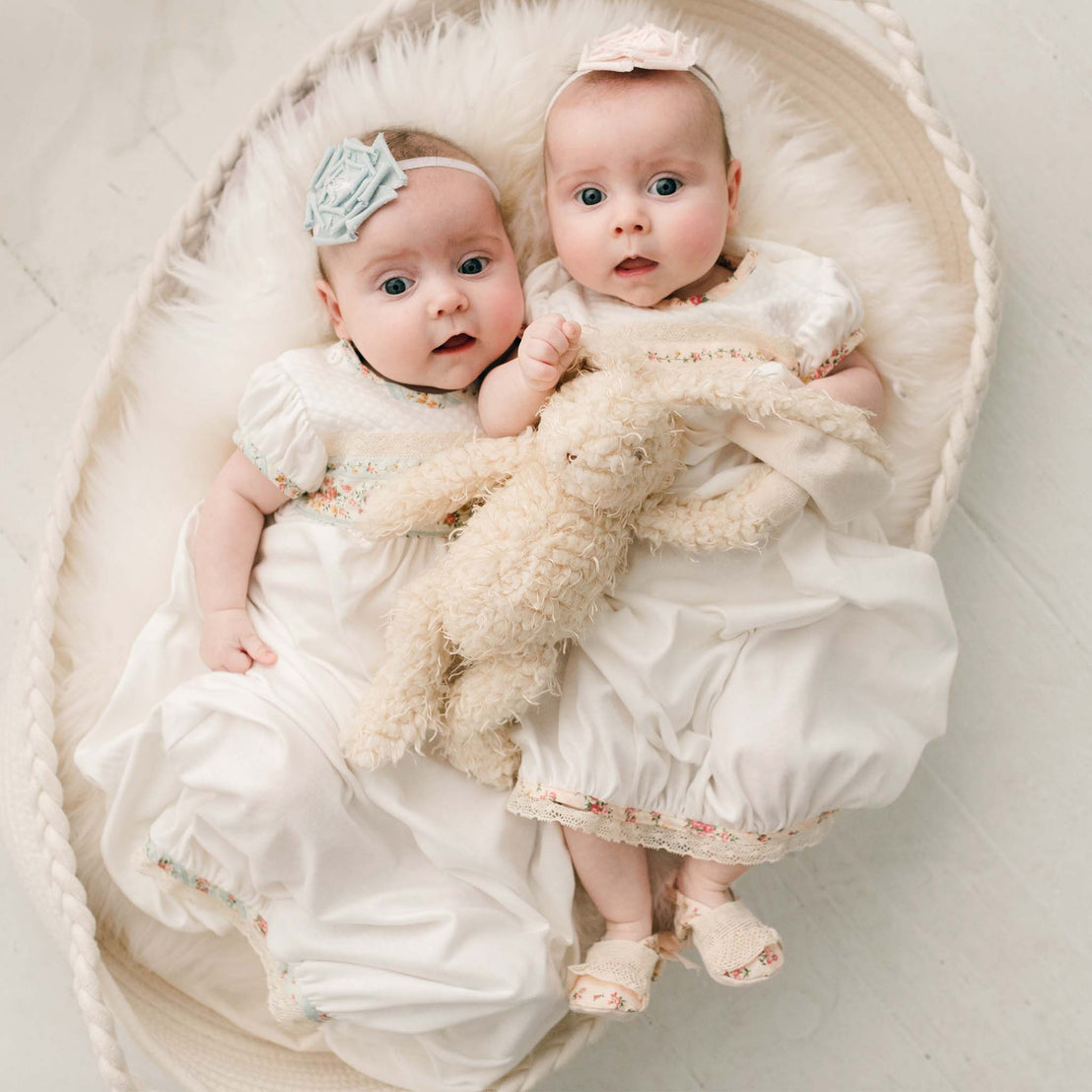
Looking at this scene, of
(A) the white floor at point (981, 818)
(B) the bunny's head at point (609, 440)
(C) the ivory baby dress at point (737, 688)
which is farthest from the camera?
(A) the white floor at point (981, 818)

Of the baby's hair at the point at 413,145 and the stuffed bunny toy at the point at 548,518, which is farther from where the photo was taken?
the baby's hair at the point at 413,145

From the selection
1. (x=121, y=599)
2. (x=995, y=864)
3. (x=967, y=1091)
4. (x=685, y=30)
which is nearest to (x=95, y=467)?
(x=121, y=599)

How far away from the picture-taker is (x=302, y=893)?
43.9 inches

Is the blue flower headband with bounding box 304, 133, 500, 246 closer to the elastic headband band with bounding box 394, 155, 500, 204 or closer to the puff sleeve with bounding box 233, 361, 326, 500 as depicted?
the elastic headband band with bounding box 394, 155, 500, 204

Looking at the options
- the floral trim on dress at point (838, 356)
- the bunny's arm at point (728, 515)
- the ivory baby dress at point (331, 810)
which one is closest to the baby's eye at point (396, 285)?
the ivory baby dress at point (331, 810)

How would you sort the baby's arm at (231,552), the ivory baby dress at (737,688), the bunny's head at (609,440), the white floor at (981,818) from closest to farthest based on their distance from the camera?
1. the bunny's head at (609,440)
2. the ivory baby dress at (737,688)
3. the baby's arm at (231,552)
4. the white floor at (981,818)

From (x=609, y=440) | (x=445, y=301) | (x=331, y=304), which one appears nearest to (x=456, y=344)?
(x=445, y=301)

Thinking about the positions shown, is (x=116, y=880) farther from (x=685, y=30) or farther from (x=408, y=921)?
(x=685, y=30)

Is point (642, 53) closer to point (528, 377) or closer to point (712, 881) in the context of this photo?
point (528, 377)

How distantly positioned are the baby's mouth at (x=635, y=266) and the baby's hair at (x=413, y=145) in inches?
8.4

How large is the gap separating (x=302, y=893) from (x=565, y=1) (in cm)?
115

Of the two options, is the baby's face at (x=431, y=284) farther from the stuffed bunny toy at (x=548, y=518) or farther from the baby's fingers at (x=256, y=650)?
the baby's fingers at (x=256, y=650)

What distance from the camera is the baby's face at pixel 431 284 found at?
1.11 meters

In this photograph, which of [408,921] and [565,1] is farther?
[565,1]
